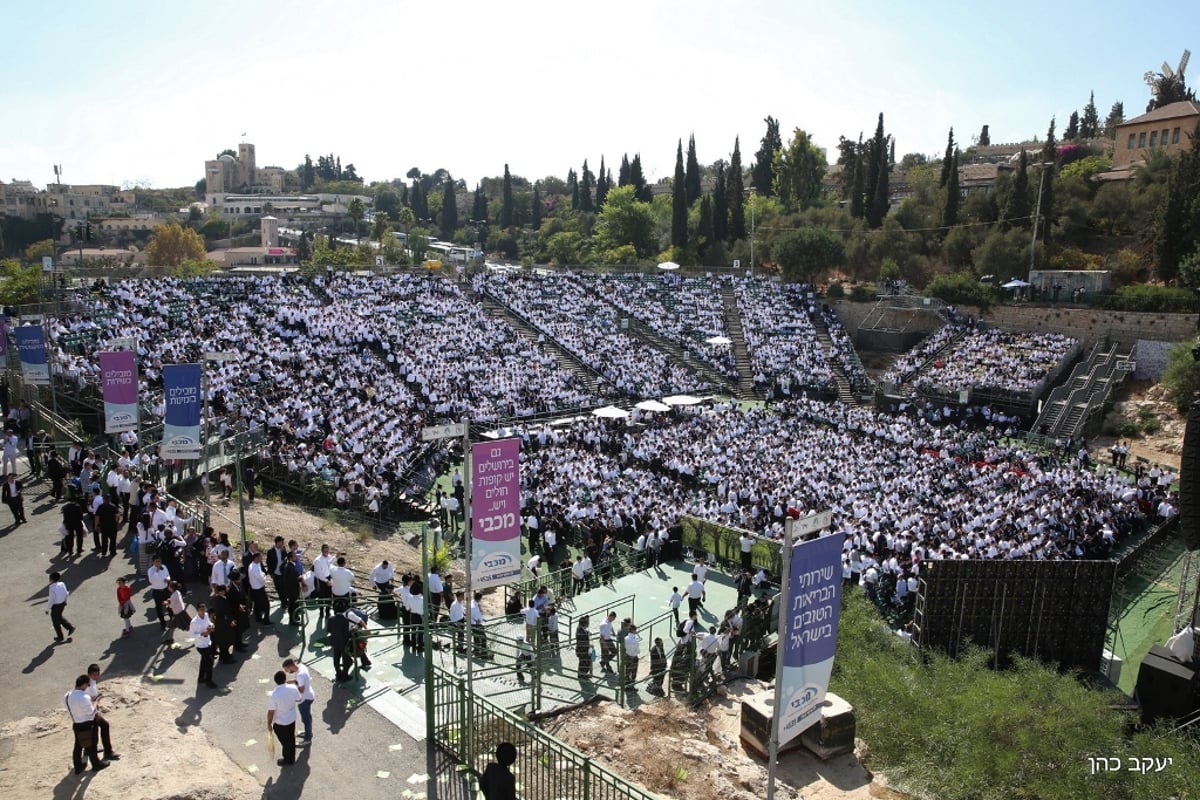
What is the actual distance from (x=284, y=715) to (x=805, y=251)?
46989 millimetres

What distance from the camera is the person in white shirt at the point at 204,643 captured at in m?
11.0

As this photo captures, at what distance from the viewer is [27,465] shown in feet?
70.5

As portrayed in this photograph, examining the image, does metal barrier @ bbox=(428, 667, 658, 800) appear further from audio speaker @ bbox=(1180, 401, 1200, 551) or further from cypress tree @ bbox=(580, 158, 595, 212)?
cypress tree @ bbox=(580, 158, 595, 212)

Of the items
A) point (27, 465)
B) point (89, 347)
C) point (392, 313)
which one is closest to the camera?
point (27, 465)

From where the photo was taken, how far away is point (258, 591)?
13125 mm

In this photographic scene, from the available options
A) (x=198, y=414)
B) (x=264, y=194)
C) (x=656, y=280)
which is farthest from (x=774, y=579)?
(x=264, y=194)

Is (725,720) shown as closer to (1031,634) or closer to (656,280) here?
(1031,634)

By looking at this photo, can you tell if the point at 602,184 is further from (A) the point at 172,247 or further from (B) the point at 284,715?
(B) the point at 284,715

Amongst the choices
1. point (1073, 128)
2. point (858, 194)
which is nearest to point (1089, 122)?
point (1073, 128)

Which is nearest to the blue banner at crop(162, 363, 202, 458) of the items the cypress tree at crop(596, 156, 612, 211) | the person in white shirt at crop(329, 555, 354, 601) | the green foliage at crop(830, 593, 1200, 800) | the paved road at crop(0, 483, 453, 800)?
the paved road at crop(0, 483, 453, 800)

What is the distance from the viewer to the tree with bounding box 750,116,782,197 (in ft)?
267

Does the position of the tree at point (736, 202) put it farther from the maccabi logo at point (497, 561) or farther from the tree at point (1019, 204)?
the maccabi logo at point (497, 561)

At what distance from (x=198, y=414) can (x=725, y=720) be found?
37.5 ft

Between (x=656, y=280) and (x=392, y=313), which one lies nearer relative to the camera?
(x=392, y=313)
